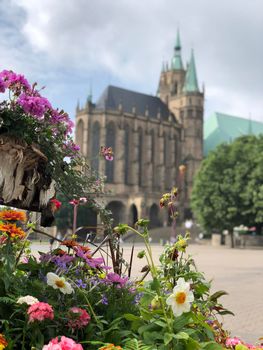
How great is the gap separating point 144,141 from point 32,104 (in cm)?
6713

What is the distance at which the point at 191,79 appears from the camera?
264 feet

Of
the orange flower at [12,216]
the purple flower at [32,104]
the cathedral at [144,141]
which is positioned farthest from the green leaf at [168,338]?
the cathedral at [144,141]

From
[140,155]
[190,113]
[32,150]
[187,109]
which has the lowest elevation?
[32,150]

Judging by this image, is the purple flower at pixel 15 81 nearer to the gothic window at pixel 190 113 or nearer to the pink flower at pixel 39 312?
the pink flower at pixel 39 312

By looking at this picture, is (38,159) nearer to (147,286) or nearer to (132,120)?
(147,286)

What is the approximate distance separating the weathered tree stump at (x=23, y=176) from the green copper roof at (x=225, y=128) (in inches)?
3150

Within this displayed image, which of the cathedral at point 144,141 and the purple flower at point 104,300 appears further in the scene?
the cathedral at point 144,141

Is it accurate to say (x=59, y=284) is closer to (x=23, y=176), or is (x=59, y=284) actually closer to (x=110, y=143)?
(x=23, y=176)

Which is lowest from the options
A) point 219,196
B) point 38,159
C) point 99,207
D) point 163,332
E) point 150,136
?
point 163,332

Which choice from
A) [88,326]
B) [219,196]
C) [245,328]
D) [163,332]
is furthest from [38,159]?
[219,196]

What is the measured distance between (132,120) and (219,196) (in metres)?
33.0

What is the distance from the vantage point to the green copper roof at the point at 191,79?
259 feet

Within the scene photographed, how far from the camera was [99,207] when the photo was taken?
3.35 metres

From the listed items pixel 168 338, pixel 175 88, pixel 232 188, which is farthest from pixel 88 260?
pixel 175 88
